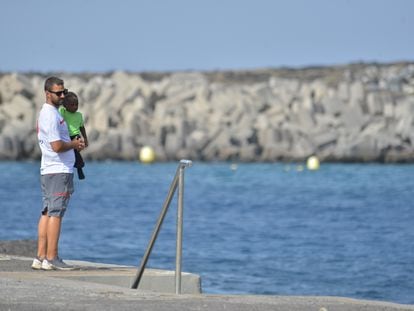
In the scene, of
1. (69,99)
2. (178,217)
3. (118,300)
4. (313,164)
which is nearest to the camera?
(118,300)

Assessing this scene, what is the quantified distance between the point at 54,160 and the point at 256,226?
63.3 ft

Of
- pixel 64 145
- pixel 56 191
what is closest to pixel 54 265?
pixel 56 191

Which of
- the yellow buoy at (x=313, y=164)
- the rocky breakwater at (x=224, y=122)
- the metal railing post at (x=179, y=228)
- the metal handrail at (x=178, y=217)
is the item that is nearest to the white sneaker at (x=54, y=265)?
the metal handrail at (x=178, y=217)

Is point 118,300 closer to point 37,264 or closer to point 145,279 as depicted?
point 145,279

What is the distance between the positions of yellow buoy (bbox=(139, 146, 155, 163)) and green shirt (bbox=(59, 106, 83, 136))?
167 ft

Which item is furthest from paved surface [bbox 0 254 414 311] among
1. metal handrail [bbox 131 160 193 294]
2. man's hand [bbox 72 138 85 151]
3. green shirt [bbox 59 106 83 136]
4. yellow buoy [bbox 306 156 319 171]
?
yellow buoy [bbox 306 156 319 171]

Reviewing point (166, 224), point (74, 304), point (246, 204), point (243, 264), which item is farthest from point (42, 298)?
point (246, 204)

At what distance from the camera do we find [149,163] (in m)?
62.9

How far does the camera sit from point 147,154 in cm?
6284

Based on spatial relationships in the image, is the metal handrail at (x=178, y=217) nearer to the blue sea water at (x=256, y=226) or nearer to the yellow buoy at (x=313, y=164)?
the blue sea water at (x=256, y=226)

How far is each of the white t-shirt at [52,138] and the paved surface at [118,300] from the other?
1.03 meters

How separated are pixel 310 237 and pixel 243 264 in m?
6.19

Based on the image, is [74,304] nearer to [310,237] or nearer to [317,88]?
[310,237]

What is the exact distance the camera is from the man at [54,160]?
1143cm
